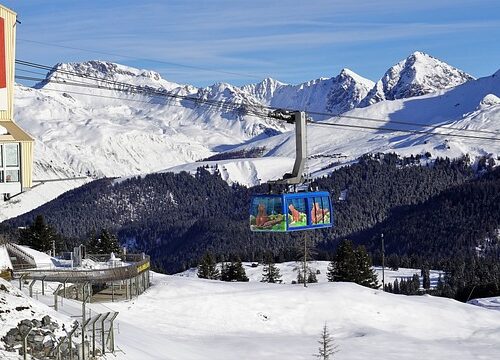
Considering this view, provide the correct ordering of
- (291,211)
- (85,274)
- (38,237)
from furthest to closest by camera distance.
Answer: (38,237)
(85,274)
(291,211)

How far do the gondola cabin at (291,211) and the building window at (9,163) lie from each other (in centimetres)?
1361

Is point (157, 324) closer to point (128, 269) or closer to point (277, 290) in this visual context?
point (128, 269)

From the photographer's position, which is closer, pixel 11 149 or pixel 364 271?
pixel 11 149

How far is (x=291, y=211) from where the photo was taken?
132 feet

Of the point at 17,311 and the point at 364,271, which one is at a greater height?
the point at 17,311

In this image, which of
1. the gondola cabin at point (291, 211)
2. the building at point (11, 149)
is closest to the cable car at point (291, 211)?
the gondola cabin at point (291, 211)

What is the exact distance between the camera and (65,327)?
40.7 metres

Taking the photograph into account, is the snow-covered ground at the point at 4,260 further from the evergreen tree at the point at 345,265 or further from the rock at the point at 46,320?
the evergreen tree at the point at 345,265

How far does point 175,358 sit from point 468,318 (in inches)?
1303

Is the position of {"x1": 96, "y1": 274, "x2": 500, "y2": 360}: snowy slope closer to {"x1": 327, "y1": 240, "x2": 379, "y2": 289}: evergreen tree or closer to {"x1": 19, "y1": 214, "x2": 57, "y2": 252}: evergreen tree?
{"x1": 327, "y1": 240, "x2": 379, "y2": 289}: evergreen tree

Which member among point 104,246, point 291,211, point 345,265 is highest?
point 291,211

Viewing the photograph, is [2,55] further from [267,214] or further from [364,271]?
[364,271]

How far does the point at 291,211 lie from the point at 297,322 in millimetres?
30137

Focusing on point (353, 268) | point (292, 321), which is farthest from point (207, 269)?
point (292, 321)
